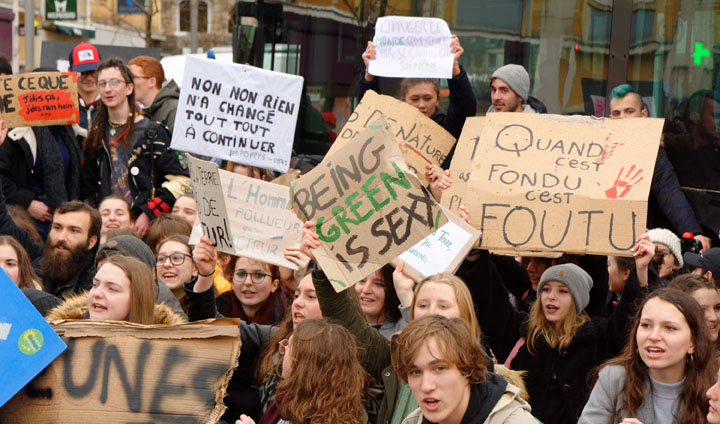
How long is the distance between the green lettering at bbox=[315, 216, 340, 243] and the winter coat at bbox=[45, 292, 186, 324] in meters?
0.76

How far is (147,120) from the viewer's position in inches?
324

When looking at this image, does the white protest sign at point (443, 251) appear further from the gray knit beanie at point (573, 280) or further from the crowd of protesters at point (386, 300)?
the gray knit beanie at point (573, 280)

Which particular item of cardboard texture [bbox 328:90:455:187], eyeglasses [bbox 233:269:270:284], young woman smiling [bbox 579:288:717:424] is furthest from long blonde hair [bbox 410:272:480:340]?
cardboard texture [bbox 328:90:455:187]

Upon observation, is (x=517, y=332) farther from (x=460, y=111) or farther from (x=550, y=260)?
(x=460, y=111)

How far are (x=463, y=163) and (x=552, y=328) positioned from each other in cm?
117

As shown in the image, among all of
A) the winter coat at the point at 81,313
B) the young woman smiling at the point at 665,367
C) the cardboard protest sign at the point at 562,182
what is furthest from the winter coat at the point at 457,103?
the young woman smiling at the point at 665,367

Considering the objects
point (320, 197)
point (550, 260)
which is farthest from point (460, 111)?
point (320, 197)

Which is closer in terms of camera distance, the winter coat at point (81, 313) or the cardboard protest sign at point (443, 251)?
the winter coat at point (81, 313)

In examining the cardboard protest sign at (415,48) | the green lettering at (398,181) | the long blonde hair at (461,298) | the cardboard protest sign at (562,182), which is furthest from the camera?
the cardboard protest sign at (415,48)

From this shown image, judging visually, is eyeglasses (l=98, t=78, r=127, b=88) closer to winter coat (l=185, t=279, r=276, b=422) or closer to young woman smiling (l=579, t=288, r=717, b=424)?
winter coat (l=185, t=279, r=276, b=422)

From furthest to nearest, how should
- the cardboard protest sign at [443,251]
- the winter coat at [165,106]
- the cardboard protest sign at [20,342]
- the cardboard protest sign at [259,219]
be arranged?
1. the winter coat at [165,106]
2. the cardboard protest sign at [259,219]
3. the cardboard protest sign at [443,251]
4. the cardboard protest sign at [20,342]

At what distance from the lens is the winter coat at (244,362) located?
519 cm

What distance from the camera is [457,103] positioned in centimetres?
690

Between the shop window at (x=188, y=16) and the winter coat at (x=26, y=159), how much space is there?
3583 centimetres
